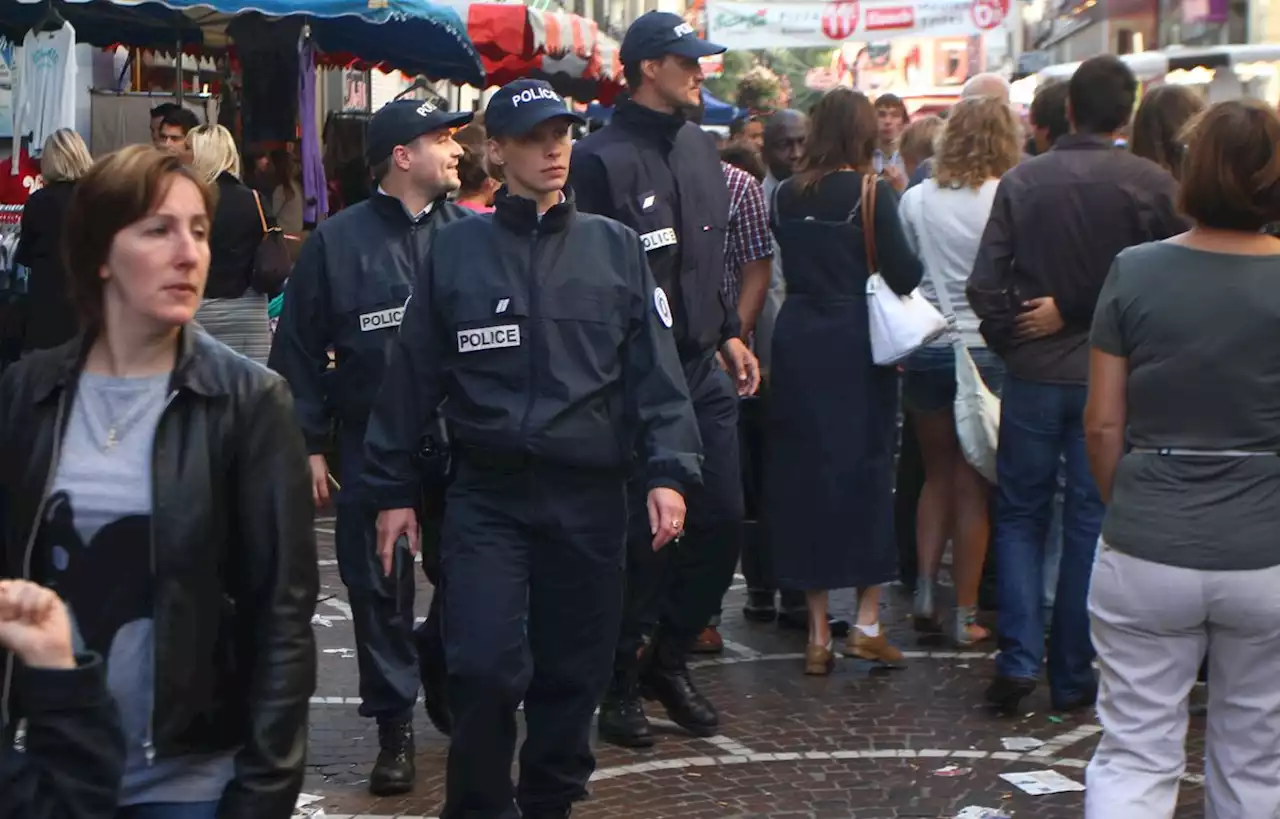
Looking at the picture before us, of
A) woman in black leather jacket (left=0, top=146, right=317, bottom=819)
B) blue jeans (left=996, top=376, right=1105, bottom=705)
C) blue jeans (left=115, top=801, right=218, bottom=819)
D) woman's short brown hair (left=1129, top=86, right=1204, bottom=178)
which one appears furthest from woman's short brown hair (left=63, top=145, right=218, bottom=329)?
woman's short brown hair (left=1129, top=86, right=1204, bottom=178)

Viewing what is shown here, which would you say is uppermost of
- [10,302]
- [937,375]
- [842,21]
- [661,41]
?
[842,21]

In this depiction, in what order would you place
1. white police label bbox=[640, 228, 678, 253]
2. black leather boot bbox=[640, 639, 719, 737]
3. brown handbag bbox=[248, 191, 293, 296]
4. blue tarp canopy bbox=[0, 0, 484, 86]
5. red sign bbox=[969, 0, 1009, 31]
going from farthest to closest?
red sign bbox=[969, 0, 1009, 31]
blue tarp canopy bbox=[0, 0, 484, 86]
brown handbag bbox=[248, 191, 293, 296]
black leather boot bbox=[640, 639, 719, 737]
white police label bbox=[640, 228, 678, 253]

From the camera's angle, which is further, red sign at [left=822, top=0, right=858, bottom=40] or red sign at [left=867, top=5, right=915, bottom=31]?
red sign at [left=822, top=0, right=858, bottom=40]

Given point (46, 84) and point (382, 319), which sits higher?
point (46, 84)

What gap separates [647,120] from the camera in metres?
6.38

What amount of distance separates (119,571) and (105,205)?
572mm

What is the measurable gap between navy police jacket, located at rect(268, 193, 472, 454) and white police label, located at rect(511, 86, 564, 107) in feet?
3.71

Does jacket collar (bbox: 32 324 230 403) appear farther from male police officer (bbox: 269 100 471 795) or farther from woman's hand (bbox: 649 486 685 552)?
male police officer (bbox: 269 100 471 795)

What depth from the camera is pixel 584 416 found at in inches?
184

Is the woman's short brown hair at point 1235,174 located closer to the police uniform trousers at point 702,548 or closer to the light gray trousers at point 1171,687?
the light gray trousers at point 1171,687

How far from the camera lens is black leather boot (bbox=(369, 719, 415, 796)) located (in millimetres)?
5887

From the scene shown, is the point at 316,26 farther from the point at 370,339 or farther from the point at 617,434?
the point at 617,434

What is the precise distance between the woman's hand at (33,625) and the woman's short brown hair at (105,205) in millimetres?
581

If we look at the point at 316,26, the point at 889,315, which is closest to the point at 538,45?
the point at 316,26
